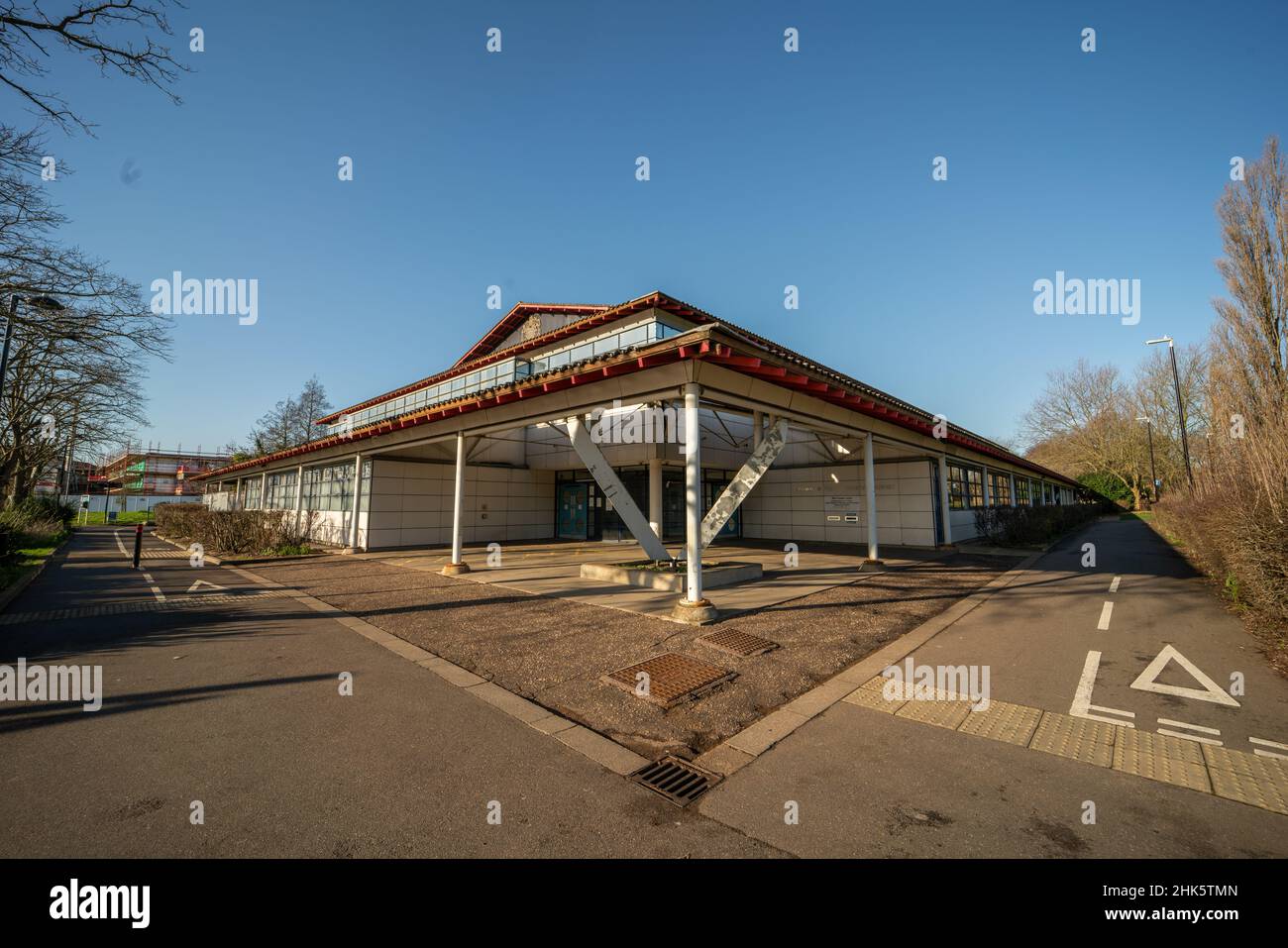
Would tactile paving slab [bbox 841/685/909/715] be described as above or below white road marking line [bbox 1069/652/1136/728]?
below

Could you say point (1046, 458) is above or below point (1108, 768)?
above

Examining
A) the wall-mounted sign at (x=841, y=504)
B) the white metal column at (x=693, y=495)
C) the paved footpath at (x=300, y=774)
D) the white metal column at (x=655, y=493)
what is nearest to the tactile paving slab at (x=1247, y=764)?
the paved footpath at (x=300, y=774)

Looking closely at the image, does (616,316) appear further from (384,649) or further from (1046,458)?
(1046,458)

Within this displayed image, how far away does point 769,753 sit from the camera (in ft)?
12.1

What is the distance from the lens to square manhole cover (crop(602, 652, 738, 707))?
15.6ft

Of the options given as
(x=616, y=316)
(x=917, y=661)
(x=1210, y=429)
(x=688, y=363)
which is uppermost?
(x=616, y=316)

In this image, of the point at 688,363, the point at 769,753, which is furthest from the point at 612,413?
the point at 769,753

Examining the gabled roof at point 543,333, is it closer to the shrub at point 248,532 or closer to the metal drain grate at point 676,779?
the shrub at point 248,532

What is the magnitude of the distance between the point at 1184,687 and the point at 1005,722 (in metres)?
2.45

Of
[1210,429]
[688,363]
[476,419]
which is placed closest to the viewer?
[688,363]

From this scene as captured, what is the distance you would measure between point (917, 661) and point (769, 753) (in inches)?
122

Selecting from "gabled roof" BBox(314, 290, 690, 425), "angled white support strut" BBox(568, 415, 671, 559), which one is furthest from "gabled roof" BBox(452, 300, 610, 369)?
"angled white support strut" BBox(568, 415, 671, 559)

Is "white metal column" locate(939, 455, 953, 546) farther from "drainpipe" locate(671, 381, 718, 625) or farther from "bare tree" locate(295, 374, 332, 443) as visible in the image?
"bare tree" locate(295, 374, 332, 443)

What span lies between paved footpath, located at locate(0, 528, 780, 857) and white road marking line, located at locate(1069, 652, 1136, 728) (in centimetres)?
372
